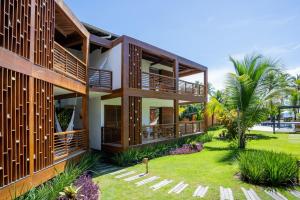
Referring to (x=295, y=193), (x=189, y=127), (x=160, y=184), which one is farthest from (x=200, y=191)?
(x=189, y=127)

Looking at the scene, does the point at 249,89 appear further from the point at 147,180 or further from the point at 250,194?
the point at 147,180

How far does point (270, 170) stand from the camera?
7.60 meters

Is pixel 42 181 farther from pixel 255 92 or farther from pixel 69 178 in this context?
pixel 255 92

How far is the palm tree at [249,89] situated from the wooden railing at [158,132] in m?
4.71

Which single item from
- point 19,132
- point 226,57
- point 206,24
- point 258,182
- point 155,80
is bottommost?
point 258,182

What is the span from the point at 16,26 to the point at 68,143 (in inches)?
213

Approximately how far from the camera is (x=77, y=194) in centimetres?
625

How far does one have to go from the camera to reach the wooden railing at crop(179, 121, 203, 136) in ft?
60.0

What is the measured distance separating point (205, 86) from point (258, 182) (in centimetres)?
1344

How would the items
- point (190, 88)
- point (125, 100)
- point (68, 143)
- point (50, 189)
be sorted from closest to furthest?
point (50, 189) → point (68, 143) → point (125, 100) → point (190, 88)

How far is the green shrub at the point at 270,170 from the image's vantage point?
24.6 feet

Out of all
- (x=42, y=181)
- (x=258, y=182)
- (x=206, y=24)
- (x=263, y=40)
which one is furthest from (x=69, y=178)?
(x=263, y=40)

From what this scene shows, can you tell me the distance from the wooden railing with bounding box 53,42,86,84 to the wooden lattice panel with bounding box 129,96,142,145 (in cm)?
302

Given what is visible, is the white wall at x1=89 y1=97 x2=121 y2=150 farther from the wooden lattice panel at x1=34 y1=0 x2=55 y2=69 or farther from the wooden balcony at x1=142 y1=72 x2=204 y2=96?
the wooden lattice panel at x1=34 y1=0 x2=55 y2=69
